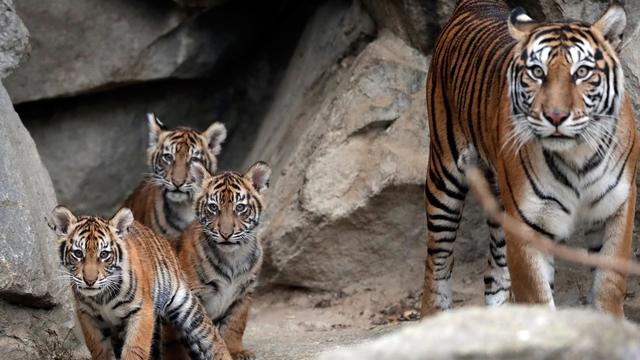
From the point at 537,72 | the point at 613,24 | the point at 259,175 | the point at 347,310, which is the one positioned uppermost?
the point at 613,24

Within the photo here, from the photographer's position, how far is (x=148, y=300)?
7504mm

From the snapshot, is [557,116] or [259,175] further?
[259,175]

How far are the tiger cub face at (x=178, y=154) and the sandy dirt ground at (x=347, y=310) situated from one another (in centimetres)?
109

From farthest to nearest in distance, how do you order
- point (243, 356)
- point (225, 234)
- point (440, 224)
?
point (440, 224) → point (243, 356) → point (225, 234)

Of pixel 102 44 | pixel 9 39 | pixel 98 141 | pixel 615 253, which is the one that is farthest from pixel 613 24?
pixel 98 141

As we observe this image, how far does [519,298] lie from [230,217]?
71.8 inches

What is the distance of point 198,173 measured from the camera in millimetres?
8508

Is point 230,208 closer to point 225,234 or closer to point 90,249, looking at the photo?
point 225,234

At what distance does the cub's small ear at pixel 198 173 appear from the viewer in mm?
8438

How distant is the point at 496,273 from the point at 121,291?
2483 mm

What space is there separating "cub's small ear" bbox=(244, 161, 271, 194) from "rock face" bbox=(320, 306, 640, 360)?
4.23 m

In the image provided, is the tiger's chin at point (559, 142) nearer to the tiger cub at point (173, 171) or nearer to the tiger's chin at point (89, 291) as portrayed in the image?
the tiger's chin at point (89, 291)

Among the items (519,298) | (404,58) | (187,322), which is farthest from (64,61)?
(519,298)

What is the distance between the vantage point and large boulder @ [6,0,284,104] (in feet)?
33.4
